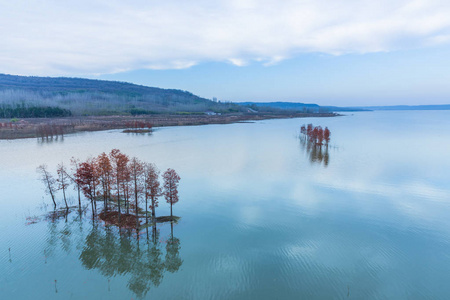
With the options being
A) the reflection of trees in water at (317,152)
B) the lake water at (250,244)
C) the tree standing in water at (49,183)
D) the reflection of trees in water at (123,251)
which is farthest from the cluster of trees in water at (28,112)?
the reflection of trees in water at (123,251)

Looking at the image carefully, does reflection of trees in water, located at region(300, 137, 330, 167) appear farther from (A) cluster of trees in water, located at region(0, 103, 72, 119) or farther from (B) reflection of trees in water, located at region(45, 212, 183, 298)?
(A) cluster of trees in water, located at region(0, 103, 72, 119)

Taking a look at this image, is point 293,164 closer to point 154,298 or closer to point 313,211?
point 313,211

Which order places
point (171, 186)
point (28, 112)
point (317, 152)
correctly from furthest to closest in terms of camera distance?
point (28, 112)
point (317, 152)
point (171, 186)

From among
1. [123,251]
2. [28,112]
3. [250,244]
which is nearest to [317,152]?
[250,244]

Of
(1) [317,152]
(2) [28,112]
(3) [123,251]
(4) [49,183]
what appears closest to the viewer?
(3) [123,251]

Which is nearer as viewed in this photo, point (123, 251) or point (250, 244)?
point (123, 251)

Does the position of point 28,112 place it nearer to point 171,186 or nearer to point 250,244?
point 171,186

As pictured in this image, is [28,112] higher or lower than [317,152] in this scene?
higher
